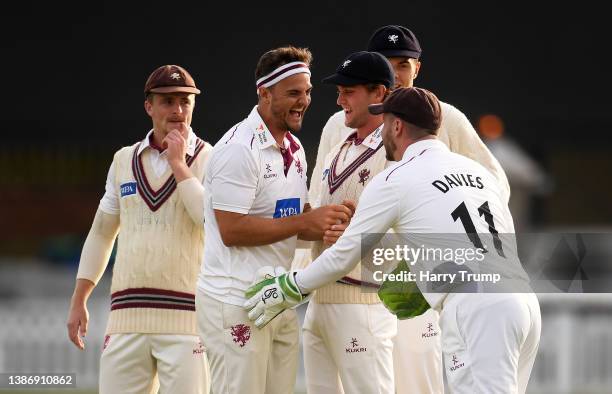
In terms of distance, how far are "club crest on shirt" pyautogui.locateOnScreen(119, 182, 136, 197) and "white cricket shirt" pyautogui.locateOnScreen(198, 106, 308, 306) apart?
0.58 metres

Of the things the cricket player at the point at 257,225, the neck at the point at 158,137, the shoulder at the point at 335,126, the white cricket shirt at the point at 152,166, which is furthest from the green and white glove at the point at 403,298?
the neck at the point at 158,137

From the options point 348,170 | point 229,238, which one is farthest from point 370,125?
point 229,238

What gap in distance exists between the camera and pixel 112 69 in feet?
45.6

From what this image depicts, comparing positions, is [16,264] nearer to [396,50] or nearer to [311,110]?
[311,110]

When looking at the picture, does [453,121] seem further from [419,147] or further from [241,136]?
[241,136]

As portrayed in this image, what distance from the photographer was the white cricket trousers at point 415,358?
231 inches

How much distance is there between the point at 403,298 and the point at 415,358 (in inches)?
28.8

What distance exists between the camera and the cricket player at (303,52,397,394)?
5.52m

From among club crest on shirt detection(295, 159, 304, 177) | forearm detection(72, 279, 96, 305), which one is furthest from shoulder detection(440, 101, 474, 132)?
forearm detection(72, 279, 96, 305)

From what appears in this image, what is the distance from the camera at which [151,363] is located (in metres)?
5.98

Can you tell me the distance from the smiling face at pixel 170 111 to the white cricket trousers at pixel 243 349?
949 millimetres

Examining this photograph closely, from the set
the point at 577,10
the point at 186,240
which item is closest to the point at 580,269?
the point at 186,240

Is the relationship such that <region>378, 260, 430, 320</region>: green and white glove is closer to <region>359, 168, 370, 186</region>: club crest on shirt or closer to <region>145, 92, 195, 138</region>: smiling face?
<region>359, 168, 370, 186</region>: club crest on shirt

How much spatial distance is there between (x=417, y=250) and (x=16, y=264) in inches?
480
